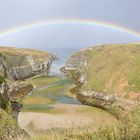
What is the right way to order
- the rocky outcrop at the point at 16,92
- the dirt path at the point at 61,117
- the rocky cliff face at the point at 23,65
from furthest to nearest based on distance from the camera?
the rocky cliff face at the point at 23,65
the rocky outcrop at the point at 16,92
the dirt path at the point at 61,117

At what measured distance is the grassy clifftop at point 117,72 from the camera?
8354 cm

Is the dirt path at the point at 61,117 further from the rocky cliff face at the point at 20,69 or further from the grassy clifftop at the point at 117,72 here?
the rocky cliff face at the point at 20,69

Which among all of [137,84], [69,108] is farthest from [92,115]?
[137,84]

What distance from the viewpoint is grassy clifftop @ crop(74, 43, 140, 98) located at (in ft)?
274

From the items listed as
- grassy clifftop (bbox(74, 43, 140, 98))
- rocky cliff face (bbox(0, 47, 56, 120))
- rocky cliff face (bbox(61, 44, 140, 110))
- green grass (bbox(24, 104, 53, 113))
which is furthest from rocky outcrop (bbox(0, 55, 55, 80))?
green grass (bbox(24, 104, 53, 113))

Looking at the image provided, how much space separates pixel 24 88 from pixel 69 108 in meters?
30.9

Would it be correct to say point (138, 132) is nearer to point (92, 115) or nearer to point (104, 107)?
point (92, 115)

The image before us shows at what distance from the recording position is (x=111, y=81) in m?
90.9

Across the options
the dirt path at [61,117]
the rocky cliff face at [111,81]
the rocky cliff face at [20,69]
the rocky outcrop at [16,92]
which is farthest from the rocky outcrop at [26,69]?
the dirt path at [61,117]

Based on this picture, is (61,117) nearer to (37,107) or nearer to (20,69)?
(37,107)

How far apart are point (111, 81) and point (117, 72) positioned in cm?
586

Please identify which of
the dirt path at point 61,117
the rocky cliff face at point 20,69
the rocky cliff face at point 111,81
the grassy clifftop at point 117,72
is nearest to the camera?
the dirt path at point 61,117

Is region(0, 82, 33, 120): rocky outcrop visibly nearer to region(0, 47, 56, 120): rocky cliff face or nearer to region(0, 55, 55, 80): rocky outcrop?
region(0, 47, 56, 120): rocky cliff face

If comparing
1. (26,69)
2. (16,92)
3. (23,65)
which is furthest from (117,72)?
(23,65)
